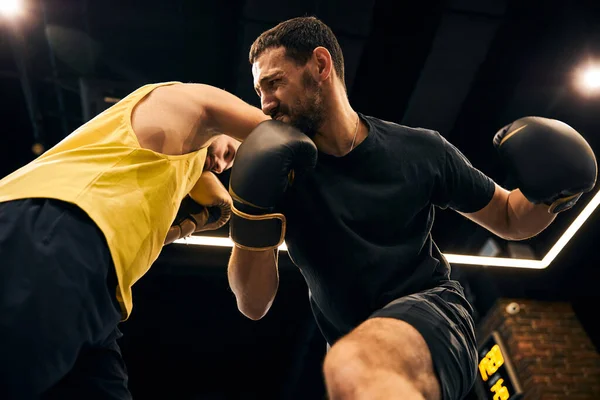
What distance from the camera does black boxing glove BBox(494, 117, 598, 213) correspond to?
1.58 meters

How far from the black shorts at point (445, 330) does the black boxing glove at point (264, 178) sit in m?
0.39

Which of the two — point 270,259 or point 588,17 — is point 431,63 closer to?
point 588,17

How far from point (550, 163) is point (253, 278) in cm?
101

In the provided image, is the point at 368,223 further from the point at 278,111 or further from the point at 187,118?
the point at 187,118

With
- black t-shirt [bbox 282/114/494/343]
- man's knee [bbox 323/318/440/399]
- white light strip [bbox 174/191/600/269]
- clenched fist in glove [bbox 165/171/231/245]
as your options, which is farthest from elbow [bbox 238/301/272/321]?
white light strip [bbox 174/191/600/269]

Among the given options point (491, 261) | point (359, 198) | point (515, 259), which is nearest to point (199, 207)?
point (359, 198)

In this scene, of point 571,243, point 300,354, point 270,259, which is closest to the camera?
point 270,259

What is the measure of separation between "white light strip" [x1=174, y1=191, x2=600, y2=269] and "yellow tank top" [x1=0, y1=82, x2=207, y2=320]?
260 centimetres

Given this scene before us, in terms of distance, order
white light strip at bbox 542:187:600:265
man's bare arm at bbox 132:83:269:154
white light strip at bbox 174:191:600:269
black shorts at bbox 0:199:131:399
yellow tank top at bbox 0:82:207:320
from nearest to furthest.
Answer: black shorts at bbox 0:199:131:399 < yellow tank top at bbox 0:82:207:320 < man's bare arm at bbox 132:83:269:154 < white light strip at bbox 174:191:600:269 < white light strip at bbox 542:187:600:265

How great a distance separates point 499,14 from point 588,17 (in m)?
0.61

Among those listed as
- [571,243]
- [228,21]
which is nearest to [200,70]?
[228,21]

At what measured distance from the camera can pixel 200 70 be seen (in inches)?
153

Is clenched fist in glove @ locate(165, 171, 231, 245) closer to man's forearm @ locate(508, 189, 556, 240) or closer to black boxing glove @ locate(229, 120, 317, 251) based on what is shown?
black boxing glove @ locate(229, 120, 317, 251)

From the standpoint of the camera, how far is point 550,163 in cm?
159
